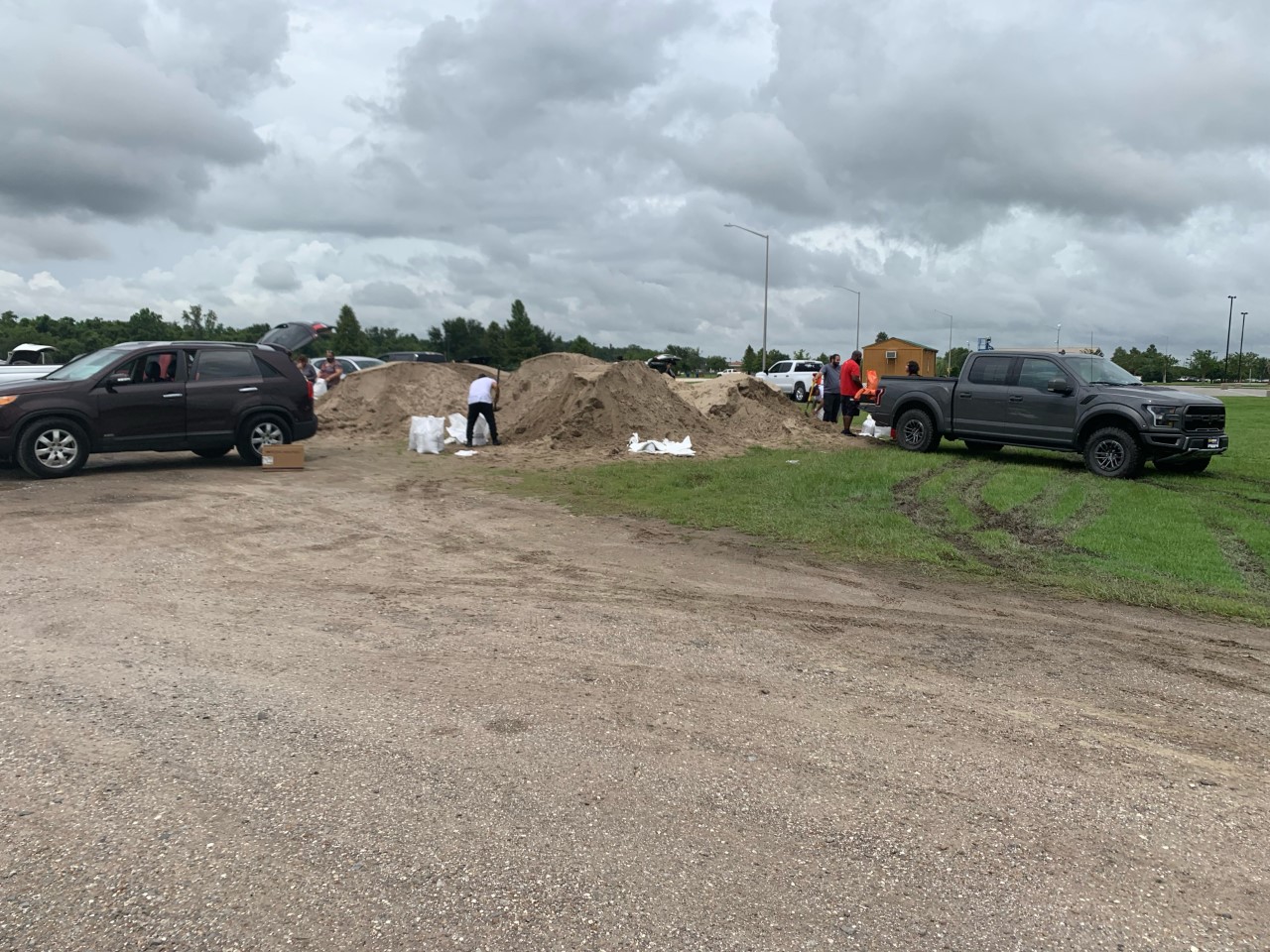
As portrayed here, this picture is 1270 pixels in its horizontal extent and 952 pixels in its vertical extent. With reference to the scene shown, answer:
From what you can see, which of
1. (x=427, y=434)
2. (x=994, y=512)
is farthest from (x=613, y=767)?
(x=427, y=434)

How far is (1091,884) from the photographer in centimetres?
300

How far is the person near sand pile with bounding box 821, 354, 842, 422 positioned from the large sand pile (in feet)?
2.04

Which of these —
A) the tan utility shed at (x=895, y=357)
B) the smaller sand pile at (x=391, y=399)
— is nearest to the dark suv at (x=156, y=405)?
the smaller sand pile at (x=391, y=399)

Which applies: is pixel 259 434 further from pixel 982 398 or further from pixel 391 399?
pixel 982 398

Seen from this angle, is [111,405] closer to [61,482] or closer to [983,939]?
[61,482]

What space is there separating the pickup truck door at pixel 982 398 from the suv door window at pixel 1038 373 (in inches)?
10.2

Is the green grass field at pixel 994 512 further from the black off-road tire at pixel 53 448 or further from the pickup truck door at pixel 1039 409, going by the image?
the black off-road tire at pixel 53 448

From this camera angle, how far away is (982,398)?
604 inches

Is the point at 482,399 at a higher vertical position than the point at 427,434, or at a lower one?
higher

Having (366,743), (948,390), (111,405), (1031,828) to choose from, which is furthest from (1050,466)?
(111,405)

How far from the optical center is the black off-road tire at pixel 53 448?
11.6 meters

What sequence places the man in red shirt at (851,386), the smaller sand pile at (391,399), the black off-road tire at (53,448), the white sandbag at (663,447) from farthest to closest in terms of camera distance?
the smaller sand pile at (391,399), the man in red shirt at (851,386), the white sandbag at (663,447), the black off-road tire at (53,448)

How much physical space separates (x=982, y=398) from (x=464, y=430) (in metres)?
10.8

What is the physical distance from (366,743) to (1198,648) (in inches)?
206
